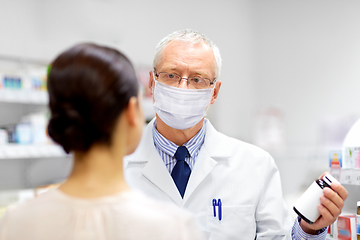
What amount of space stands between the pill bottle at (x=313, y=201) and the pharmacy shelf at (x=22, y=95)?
2156 mm

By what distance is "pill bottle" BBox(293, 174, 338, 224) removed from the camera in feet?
4.14

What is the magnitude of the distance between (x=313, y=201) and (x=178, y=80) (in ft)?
2.50

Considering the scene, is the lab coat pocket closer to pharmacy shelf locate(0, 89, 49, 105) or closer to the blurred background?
the blurred background

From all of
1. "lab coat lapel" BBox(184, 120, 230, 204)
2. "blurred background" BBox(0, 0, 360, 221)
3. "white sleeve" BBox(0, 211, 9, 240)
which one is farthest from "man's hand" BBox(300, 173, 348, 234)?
"blurred background" BBox(0, 0, 360, 221)

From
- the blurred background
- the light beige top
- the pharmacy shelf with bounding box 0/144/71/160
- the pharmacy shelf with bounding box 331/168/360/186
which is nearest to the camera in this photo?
the light beige top

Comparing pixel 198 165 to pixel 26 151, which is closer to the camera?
pixel 198 165

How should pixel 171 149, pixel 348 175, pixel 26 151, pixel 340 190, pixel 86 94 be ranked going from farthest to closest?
1. pixel 26 151
2. pixel 171 149
3. pixel 348 175
4. pixel 340 190
5. pixel 86 94

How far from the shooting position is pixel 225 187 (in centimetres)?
157

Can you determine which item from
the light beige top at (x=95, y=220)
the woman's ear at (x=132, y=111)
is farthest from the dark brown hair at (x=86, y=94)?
the light beige top at (x=95, y=220)

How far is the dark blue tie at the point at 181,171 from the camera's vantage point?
153cm

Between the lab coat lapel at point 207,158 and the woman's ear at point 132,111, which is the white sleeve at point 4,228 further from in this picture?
the lab coat lapel at point 207,158

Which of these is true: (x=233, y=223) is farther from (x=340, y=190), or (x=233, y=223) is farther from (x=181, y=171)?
(x=340, y=190)

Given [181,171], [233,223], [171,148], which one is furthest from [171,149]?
[233,223]

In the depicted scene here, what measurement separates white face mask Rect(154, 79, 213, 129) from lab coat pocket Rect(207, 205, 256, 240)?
41 centimetres
